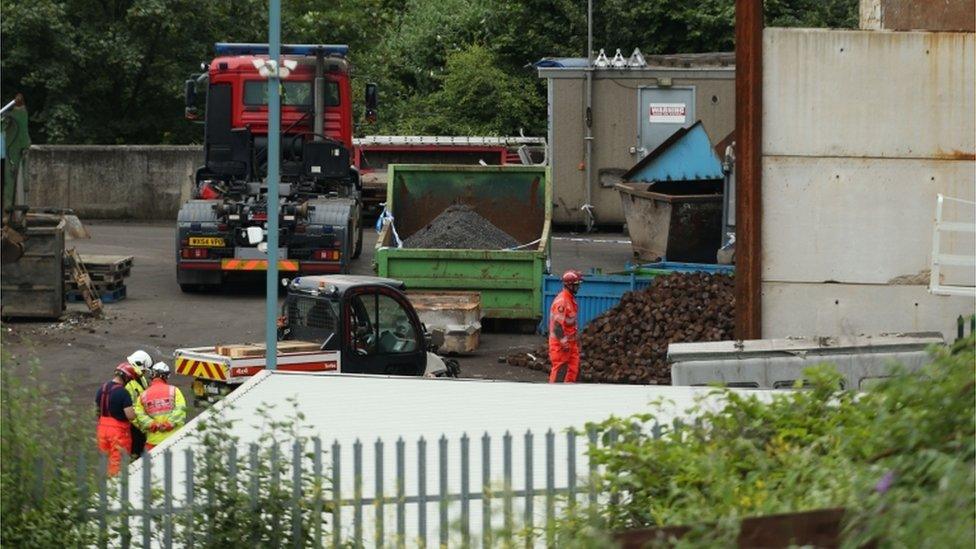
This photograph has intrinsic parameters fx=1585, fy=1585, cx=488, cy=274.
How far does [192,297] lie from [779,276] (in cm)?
1113

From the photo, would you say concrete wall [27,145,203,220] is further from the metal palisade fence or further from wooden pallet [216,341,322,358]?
the metal palisade fence

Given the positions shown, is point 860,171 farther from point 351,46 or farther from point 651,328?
point 351,46

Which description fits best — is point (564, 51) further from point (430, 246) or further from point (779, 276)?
point (779, 276)

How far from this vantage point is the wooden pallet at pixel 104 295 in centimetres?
2169

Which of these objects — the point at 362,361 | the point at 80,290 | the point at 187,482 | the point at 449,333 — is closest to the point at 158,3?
the point at 80,290

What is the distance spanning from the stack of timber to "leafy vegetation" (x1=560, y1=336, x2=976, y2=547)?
16328mm

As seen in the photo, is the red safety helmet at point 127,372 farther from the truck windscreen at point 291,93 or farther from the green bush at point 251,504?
the truck windscreen at point 291,93

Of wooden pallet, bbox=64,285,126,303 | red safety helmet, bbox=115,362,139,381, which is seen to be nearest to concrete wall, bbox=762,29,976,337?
red safety helmet, bbox=115,362,139,381

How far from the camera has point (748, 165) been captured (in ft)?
45.0

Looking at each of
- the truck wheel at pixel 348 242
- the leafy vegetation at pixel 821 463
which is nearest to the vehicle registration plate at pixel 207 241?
the truck wheel at pixel 348 242

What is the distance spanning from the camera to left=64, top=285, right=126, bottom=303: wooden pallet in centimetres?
2169

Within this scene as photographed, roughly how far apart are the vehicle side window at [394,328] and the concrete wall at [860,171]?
331cm

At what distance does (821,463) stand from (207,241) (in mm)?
17129

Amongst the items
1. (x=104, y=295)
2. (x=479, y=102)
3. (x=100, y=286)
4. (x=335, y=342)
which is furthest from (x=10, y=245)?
(x=479, y=102)
